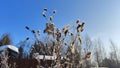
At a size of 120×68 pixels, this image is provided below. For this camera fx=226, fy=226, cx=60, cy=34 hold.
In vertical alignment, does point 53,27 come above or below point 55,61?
above

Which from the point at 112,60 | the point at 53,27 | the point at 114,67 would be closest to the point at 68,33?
the point at 53,27

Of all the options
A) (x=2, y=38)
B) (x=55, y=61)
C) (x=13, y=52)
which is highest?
(x=2, y=38)

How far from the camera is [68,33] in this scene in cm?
345

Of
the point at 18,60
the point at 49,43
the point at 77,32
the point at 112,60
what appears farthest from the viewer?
the point at 112,60

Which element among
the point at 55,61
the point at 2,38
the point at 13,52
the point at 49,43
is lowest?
the point at 55,61

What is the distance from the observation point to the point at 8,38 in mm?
47469

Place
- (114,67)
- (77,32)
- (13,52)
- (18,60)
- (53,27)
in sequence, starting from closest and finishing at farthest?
(77,32)
(53,27)
(18,60)
(13,52)
(114,67)

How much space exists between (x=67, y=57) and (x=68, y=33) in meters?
0.39

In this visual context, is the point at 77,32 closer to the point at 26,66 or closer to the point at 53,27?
the point at 53,27

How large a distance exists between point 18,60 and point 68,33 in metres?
11.0

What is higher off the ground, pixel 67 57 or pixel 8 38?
pixel 8 38

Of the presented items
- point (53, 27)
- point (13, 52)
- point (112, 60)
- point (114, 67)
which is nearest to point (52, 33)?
point (53, 27)

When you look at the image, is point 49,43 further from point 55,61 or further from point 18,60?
point 18,60

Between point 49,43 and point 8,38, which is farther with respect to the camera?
point 8,38
